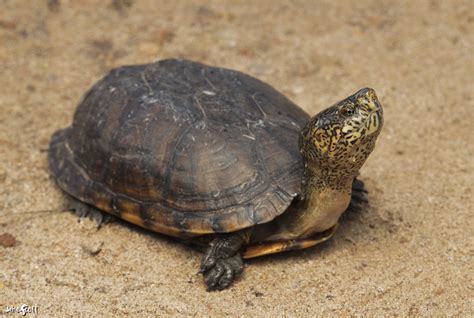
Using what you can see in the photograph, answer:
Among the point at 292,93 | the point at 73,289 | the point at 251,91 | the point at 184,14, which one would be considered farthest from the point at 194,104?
the point at 184,14

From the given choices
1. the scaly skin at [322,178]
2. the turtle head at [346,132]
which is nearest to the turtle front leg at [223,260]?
the scaly skin at [322,178]

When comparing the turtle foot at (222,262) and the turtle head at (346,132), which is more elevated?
the turtle head at (346,132)

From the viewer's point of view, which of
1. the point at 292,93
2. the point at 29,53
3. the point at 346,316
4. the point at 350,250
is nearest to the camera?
the point at 346,316

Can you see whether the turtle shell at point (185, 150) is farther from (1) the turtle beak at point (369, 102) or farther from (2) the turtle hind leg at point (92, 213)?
(1) the turtle beak at point (369, 102)

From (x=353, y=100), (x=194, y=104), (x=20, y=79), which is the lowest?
(x=20, y=79)

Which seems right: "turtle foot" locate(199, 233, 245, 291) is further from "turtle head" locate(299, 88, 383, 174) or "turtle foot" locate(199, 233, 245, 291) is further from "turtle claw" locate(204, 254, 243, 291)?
"turtle head" locate(299, 88, 383, 174)

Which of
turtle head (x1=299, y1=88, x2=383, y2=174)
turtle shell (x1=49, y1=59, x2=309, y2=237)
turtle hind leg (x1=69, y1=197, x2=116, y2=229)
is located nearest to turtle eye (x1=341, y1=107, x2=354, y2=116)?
turtle head (x1=299, y1=88, x2=383, y2=174)

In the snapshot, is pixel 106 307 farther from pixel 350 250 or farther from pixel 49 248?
pixel 350 250

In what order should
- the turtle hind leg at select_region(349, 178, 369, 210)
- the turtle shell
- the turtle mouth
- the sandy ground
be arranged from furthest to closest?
the turtle hind leg at select_region(349, 178, 369, 210), the turtle shell, the sandy ground, the turtle mouth
